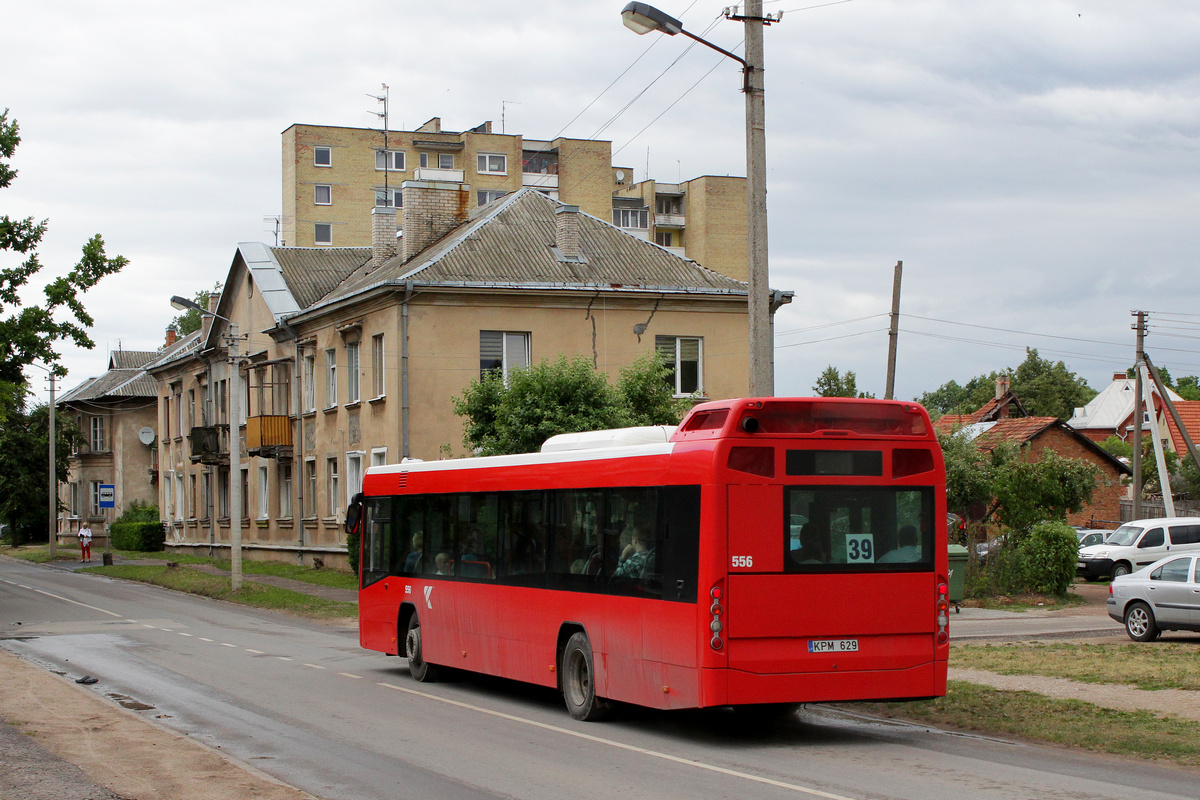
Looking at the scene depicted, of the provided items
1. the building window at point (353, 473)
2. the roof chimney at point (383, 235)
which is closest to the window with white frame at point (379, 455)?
the building window at point (353, 473)

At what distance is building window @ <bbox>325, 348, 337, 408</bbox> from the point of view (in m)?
40.4

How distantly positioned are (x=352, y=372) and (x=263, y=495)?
33.1 feet

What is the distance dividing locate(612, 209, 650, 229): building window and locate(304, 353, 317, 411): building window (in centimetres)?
4786

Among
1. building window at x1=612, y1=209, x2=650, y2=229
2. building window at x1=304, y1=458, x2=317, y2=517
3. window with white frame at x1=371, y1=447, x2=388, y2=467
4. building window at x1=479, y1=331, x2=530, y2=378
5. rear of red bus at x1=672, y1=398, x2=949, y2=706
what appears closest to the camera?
rear of red bus at x1=672, y1=398, x2=949, y2=706

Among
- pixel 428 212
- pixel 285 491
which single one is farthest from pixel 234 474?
pixel 285 491

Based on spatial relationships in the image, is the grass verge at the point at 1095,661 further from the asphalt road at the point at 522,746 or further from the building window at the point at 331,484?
the building window at the point at 331,484

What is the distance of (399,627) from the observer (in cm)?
1708

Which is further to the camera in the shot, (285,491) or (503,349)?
(285,491)

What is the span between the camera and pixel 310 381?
4238 cm

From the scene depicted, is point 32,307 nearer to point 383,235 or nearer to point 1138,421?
point 383,235

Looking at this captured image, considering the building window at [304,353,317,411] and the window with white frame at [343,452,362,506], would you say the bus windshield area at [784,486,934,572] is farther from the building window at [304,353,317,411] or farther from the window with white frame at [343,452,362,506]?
the building window at [304,353,317,411]

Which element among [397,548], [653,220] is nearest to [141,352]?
[653,220]

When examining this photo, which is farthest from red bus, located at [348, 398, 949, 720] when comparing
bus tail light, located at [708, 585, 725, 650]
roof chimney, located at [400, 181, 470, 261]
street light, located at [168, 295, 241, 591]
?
roof chimney, located at [400, 181, 470, 261]

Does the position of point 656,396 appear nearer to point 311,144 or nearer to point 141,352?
point 311,144
